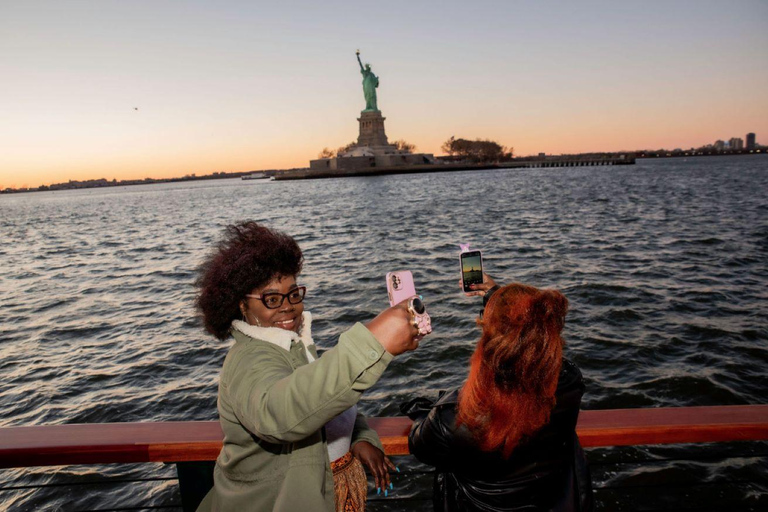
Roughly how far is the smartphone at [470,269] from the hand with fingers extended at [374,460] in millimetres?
1304

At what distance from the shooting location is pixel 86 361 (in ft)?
29.8

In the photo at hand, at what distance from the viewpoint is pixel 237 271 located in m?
1.72

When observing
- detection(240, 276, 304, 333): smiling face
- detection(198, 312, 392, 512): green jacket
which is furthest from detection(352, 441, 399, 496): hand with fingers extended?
detection(240, 276, 304, 333): smiling face

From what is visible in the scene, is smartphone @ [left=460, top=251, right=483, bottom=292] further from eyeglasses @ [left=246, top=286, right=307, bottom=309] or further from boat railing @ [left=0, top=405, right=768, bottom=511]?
eyeglasses @ [left=246, top=286, right=307, bottom=309]

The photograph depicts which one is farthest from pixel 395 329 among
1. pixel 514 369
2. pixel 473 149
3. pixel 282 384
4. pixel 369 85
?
pixel 473 149

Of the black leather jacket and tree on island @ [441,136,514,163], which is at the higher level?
tree on island @ [441,136,514,163]

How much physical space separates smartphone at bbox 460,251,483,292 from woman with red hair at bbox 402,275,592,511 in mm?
1137

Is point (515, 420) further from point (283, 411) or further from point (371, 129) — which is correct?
point (371, 129)

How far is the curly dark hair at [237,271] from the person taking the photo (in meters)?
1.73

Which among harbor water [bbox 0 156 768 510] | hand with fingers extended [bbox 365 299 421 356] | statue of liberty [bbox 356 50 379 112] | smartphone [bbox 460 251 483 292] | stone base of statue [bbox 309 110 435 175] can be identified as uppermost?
statue of liberty [bbox 356 50 379 112]

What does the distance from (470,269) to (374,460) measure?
4.71 feet

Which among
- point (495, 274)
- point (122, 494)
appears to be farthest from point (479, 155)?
point (122, 494)

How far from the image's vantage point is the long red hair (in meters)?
1.59

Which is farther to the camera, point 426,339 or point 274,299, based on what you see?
point 426,339
